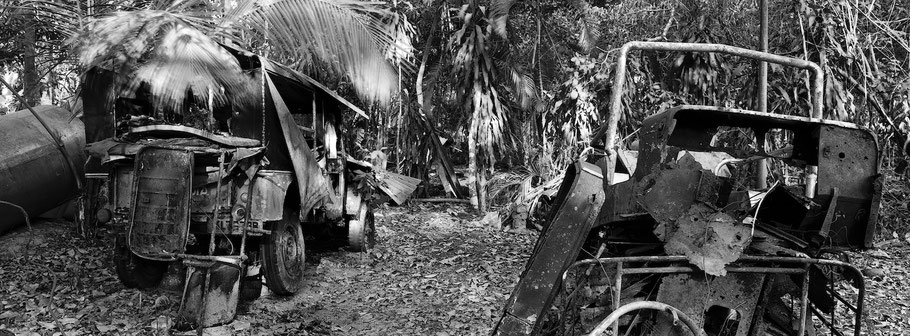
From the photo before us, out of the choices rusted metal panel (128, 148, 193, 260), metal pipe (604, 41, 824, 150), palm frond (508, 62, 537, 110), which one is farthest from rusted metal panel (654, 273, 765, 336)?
palm frond (508, 62, 537, 110)

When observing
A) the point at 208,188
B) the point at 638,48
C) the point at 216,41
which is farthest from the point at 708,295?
the point at 216,41

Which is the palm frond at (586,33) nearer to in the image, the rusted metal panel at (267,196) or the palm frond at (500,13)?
the palm frond at (500,13)

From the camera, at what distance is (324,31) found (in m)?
6.43

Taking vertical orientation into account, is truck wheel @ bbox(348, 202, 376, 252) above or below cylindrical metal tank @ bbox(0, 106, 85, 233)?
below

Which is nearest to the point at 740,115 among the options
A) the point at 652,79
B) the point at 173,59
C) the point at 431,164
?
the point at 173,59

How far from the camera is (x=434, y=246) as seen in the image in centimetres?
1027

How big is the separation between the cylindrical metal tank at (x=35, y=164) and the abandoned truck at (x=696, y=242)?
683cm

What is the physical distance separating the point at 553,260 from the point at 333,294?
449cm

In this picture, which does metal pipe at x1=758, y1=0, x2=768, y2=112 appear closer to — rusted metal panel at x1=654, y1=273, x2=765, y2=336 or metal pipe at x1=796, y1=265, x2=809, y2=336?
metal pipe at x1=796, y1=265, x2=809, y2=336

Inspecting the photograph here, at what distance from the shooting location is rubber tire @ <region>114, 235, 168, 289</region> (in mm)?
6688

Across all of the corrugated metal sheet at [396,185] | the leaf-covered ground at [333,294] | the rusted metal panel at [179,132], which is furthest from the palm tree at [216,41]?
the corrugated metal sheet at [396,185]

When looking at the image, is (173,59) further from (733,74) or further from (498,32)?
(733,74)

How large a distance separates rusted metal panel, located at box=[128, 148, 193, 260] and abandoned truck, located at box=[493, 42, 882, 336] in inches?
142

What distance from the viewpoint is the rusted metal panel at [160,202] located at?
19.4ft
